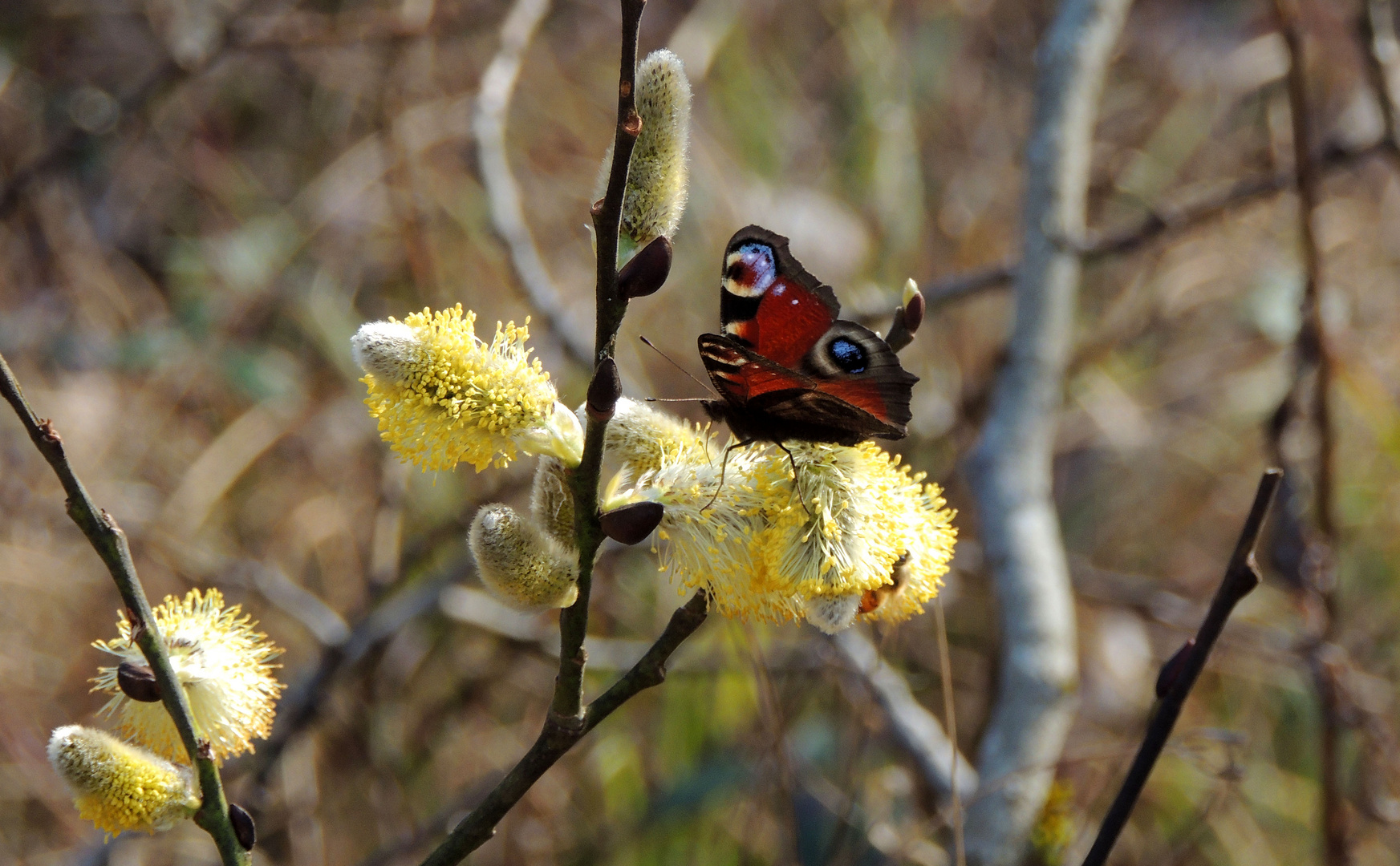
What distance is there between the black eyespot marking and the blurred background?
932 mm

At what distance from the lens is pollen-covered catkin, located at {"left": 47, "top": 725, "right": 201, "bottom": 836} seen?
86 centimetres

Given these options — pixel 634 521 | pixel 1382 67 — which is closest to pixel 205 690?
pixel 634 521

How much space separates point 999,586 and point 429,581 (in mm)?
1394

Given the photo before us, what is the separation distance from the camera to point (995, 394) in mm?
2072

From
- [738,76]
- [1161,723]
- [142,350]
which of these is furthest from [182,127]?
[1161,723]

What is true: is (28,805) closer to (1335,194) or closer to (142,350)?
(142,350)

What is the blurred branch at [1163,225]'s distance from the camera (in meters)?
2.20

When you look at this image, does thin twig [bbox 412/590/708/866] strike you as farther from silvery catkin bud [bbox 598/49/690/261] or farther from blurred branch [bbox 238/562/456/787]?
blurred branch [bbox 238/562/456/787]

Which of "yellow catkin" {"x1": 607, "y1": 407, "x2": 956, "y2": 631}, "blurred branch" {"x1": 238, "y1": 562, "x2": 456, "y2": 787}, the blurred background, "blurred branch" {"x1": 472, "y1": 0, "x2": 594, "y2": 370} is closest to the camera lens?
"yellow catkin" {"x1": 607, "y1": 407, "x2": 956, "y2": 631}

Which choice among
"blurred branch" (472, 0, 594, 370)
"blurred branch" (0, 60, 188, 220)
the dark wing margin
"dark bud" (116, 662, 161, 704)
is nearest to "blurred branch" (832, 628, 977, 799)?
the dark wing margin

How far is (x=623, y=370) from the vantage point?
281cm

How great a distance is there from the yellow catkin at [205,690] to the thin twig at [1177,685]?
2.61 feet

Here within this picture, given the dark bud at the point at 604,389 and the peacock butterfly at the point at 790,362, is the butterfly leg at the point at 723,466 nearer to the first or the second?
the peacock butterfly at the point at 790,362

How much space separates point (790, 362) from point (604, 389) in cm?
39
